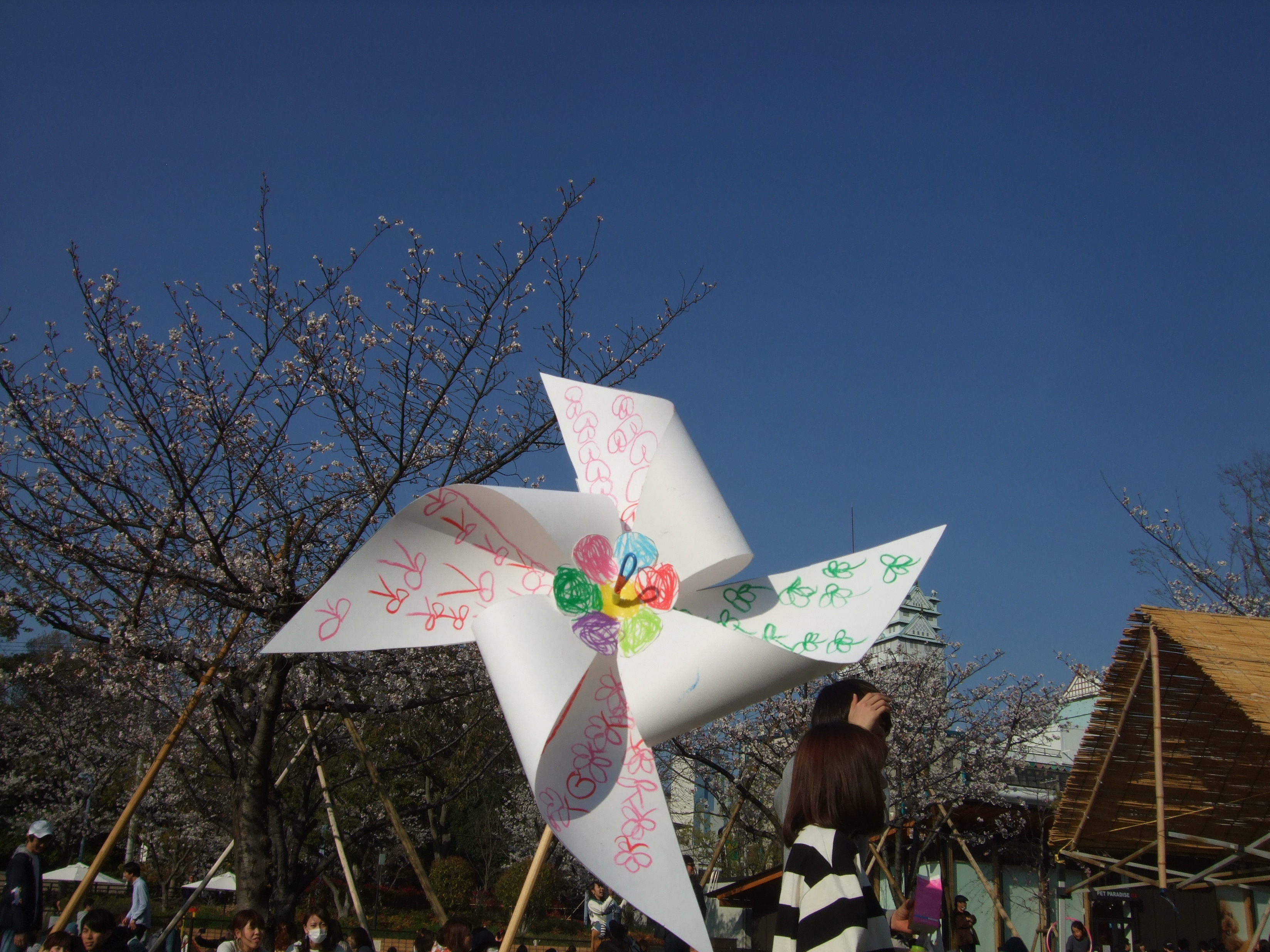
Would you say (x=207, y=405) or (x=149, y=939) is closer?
(x=207, y=405)

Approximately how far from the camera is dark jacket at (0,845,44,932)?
685 cm

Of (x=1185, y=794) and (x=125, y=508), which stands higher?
(x=125, y=508)

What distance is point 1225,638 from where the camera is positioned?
6.97 metres

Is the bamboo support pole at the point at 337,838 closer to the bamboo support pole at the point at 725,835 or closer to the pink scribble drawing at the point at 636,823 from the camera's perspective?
the bamboo support pole at the point at 725,835

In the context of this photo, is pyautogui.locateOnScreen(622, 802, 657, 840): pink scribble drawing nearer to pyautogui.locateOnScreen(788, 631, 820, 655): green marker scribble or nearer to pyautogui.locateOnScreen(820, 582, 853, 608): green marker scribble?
pyautogui.locateOnScreen(788, 631, 820, 655): green marker scribble

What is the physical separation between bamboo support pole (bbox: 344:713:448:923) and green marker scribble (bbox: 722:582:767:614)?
11.8ft

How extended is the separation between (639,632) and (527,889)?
1183mm

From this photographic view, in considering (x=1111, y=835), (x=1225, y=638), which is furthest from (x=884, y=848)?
(x=1225, y=638)

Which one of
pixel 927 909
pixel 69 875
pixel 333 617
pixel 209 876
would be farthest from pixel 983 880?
pixel 69 875

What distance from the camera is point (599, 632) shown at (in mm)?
4559

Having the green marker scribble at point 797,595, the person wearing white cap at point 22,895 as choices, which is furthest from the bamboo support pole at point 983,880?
the person wearing white cap at point 22,895

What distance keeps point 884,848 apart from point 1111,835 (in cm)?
560

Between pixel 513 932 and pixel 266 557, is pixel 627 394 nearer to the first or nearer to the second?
pixel 513 932

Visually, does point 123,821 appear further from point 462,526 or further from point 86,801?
point 86,801
